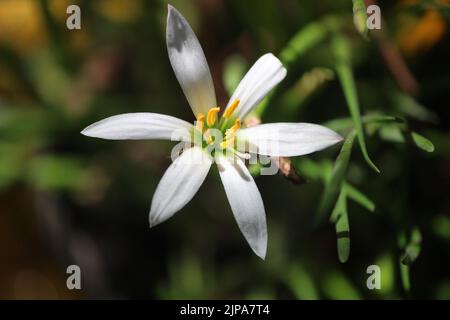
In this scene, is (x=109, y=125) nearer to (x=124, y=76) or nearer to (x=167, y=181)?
(x=167, y=181)

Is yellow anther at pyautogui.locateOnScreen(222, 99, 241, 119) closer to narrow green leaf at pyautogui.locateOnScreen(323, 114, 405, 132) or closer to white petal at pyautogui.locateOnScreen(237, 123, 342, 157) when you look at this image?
white petal at pyautogui.locateOnScreen(237, 123, 342, 157)

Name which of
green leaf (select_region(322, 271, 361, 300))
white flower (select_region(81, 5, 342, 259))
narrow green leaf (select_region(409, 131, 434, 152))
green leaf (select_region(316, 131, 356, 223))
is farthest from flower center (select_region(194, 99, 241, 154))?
green leaf (select_region(322, 271, 361, 300))

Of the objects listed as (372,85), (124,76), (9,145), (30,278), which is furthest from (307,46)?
(30,278)
